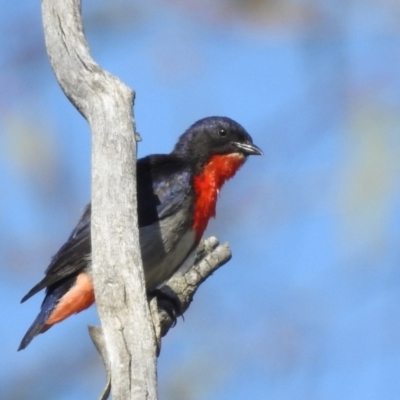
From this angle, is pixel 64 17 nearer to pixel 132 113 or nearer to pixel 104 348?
pixel 132 113

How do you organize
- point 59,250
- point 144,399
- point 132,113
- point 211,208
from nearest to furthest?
1. point 144,399
2. point 132,113
3. point 59,250
4. point 211,208

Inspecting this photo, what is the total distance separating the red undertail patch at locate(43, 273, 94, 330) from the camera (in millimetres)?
5727

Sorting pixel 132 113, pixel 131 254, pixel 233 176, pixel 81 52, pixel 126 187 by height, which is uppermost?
pixel 233 176

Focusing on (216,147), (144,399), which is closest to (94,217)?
(144,399)

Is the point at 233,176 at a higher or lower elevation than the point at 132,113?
higher

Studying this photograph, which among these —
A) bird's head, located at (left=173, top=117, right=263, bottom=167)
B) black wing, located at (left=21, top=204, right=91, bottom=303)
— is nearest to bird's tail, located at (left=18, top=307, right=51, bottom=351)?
black wing, located at (left=21, top=204, right=91, bottom=303)

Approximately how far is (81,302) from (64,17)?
6.64 ft

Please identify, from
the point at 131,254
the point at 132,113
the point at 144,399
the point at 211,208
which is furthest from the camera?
the point at 211,208

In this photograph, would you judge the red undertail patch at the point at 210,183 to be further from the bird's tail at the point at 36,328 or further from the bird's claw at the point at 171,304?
the bird's tail at the point at 36,328

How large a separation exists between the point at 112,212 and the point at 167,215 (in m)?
2.07

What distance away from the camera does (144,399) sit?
11.6 ft

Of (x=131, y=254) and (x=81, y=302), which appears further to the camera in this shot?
(x=81, y=302)

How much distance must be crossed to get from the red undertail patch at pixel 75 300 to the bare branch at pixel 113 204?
175 cm

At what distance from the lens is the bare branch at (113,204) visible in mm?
3652
